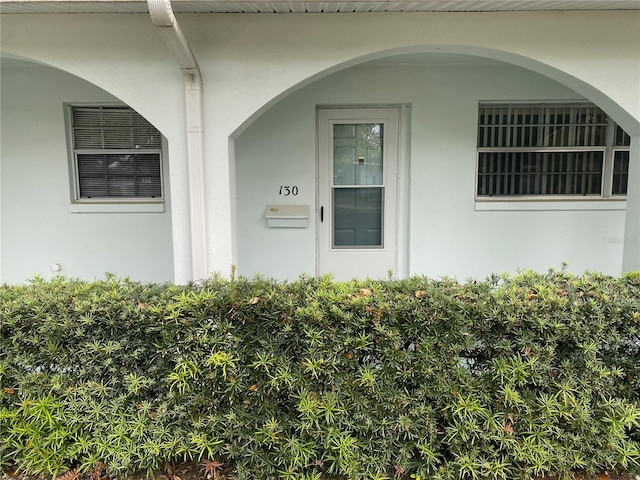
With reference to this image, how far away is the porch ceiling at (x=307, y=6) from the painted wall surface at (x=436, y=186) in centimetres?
161

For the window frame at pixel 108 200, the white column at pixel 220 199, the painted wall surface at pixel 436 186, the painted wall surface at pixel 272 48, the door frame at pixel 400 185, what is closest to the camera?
the painted wall surface at pixel 272 48

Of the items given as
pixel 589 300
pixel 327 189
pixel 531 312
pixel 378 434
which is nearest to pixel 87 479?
pixel 378 434

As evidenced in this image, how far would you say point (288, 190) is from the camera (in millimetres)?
4812

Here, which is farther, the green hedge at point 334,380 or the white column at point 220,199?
the white column at point 220,199

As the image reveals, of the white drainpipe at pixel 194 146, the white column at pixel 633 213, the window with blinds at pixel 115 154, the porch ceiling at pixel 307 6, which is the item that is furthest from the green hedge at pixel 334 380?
the window with blinds at pixel 115 154

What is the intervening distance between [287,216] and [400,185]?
1447 millimetres

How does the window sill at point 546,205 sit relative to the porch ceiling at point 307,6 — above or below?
below

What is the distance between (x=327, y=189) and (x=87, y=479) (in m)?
3.57

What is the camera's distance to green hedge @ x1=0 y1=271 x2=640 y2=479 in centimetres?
214

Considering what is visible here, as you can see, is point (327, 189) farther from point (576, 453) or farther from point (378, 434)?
point (576, 453)

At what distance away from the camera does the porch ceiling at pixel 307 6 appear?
9.20 feet

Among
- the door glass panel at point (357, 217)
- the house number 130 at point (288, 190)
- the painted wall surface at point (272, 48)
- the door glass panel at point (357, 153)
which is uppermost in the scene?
the painted wall surface at point (272, 48)

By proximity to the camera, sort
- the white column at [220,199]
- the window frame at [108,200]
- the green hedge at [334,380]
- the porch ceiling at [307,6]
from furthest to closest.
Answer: the window frame at [108,200] → the white column at [220,199] → the porch ceiling at [307,6] → the green hedge at [334,380]

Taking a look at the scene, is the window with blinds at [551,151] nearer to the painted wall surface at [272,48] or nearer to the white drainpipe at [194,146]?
the painted wall surface at [272,48]
